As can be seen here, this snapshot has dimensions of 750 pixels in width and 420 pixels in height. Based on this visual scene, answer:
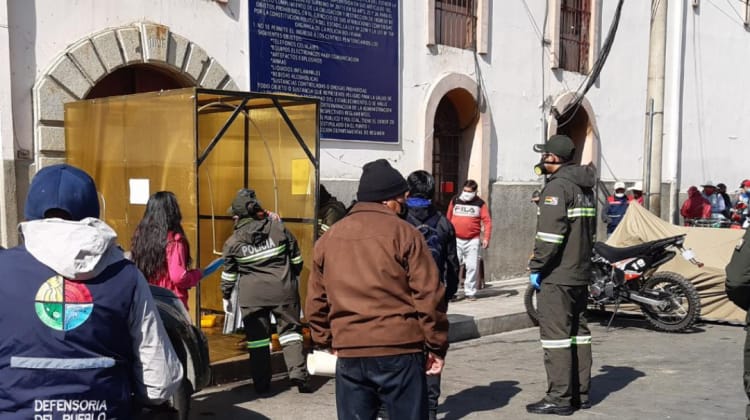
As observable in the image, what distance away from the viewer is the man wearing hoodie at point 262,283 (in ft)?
21.9

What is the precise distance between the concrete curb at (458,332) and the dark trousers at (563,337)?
2.36 metres

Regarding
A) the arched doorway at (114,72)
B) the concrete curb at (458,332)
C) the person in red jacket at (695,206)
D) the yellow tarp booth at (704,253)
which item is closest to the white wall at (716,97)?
the person in red jacket at (695,206)

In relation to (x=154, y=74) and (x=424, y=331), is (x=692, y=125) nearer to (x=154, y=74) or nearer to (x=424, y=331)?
(x=154, y=74)

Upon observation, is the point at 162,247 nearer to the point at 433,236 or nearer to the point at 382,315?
the point at 433,236

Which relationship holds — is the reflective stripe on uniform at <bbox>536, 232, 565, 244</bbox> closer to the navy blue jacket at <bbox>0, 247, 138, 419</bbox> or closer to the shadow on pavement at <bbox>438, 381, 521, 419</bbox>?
the shadow on pavement at <bbox>438, 381, 521, 419</bbox>

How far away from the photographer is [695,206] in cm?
1688

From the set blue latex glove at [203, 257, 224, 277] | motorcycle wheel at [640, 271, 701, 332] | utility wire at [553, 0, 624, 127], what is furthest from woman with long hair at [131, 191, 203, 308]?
utility wire at [553, 0, 624, 127]

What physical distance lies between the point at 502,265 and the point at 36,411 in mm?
11599

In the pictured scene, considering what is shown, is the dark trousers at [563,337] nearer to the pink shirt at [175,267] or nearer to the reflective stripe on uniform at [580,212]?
the reflective stripe on uniform at [580,212]

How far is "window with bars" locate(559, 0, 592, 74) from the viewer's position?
584 inches

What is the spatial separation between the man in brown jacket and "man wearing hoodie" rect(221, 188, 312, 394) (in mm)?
2817

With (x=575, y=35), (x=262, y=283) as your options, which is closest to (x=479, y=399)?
(x=262, y=283)

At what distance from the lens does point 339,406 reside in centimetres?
392

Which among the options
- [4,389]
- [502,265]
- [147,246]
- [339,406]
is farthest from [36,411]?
[502,265]
